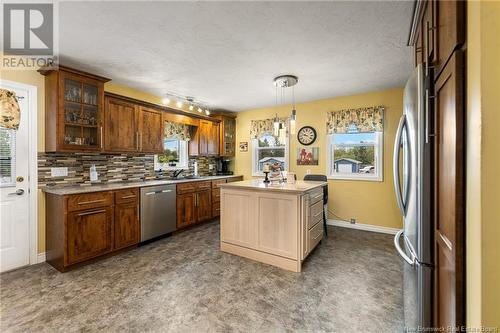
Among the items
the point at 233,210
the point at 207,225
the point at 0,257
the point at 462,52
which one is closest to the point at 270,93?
the point at 233,210

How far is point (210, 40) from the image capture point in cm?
228

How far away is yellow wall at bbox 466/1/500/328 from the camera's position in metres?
0.69

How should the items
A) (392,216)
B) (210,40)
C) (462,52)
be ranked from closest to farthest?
(462,52), (210,40), (392,216)

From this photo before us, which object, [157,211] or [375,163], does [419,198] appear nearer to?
[375,163]

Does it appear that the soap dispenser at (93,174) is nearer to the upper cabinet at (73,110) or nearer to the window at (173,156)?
the upper cabinet at (73,110)

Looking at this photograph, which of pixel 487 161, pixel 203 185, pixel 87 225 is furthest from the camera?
pixel 203 185

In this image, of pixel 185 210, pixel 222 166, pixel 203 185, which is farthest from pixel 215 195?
pixel 222 166

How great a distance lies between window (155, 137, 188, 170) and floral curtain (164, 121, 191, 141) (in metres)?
0.10

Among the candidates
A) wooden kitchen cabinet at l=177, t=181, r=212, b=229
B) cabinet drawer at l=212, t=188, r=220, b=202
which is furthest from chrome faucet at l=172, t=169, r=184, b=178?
cabinet drawer at l=212, t=188, r=220, b=202

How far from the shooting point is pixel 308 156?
15.1ft

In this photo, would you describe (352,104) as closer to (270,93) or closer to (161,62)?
(270,93)

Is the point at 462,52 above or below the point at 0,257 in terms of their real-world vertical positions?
above

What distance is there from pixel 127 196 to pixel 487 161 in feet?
11.2

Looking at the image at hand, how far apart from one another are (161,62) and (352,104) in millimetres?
3201
